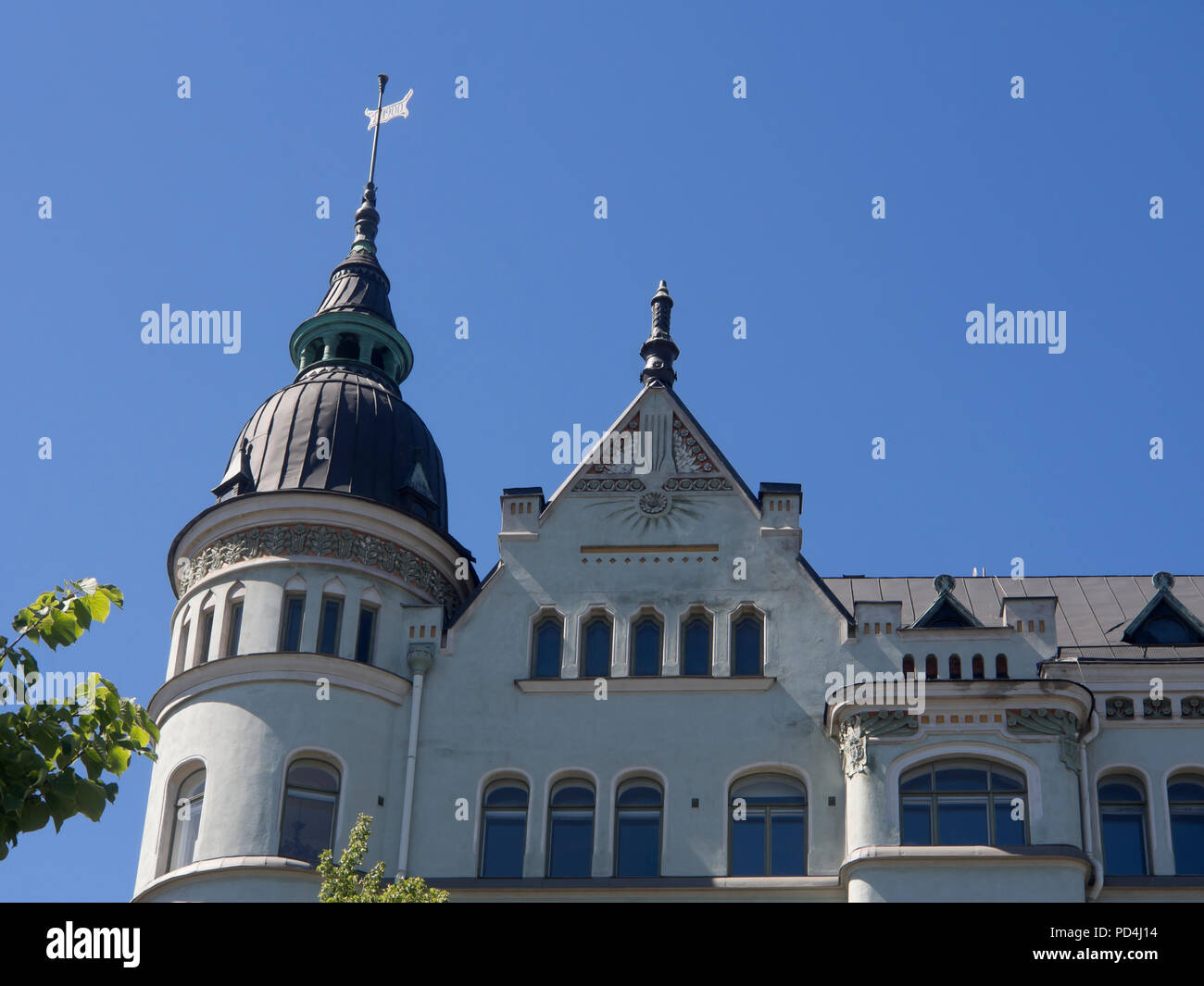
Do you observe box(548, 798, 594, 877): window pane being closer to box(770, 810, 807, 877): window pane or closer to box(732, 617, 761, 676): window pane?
box(770, 810, 807, 877): window pane

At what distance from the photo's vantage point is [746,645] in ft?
107

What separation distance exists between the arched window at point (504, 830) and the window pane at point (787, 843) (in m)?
3.99

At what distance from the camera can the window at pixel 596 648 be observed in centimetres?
3244

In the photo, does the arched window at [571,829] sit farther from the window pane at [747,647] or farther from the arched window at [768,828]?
the window pane at [747,647]

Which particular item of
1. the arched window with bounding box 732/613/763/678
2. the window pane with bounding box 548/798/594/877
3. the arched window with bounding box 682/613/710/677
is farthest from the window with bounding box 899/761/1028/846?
the window pane with bounding box 548/798/594/877

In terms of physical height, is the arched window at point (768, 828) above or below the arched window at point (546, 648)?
below

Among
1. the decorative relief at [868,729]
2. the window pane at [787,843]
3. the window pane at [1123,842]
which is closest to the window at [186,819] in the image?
the window pane at [787,843]

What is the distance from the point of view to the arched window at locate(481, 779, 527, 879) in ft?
101

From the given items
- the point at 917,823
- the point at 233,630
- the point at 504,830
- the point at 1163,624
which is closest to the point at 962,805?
the point at 917,823

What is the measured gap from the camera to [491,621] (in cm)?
3300

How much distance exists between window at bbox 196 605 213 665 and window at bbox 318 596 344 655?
2.01 meters

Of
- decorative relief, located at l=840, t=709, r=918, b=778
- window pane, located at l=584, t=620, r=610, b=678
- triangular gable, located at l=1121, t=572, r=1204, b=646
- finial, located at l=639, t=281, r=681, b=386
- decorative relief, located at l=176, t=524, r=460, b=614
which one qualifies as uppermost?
finial, located at l=639, t=281, r=681, b=386

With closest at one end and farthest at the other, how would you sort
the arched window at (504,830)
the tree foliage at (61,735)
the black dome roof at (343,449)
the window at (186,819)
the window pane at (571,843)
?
the tree foliage at (61,735) → the window pane at (571,843) → the arched window at (504,830) → the window at (186,819) → the black dome roof at (343,449)
